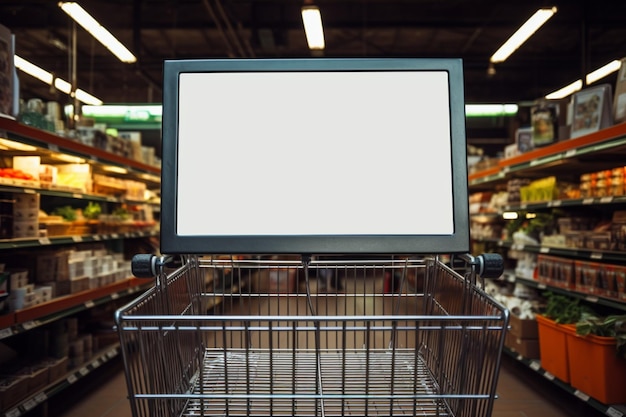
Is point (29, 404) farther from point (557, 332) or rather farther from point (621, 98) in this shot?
point (621, 98)

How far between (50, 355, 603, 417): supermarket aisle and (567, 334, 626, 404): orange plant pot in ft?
1.54

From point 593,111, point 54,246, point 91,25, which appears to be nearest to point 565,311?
point 593,111

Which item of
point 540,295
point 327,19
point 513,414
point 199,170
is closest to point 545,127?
point 540,295

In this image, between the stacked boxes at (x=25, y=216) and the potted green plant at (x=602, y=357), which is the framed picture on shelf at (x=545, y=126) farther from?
the stacked boxes at (x=25, y=216)

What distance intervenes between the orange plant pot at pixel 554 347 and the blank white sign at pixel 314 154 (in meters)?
2.84

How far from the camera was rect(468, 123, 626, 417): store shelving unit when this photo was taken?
322 centimetres

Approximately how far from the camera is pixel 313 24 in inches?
239

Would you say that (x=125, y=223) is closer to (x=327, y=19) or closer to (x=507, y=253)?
(x=507, y=253)

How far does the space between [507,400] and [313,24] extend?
4.43 metres

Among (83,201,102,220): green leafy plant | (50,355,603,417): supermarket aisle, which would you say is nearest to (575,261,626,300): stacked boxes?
(50,355,603,417): supermarket aisle

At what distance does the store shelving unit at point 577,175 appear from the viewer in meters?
3.22

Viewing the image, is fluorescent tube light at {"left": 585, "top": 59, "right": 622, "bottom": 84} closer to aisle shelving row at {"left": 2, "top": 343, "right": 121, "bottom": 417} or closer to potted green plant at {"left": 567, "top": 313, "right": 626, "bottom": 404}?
potted green plant at {"left": 567, "top": 313, "right": 626, "bottom": 404}

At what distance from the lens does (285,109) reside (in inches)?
42.9

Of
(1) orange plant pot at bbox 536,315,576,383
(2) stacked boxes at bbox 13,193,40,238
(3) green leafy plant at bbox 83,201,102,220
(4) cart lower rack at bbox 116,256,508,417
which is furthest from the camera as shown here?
(3) green leafy plant at bbox 83,201,102,220
